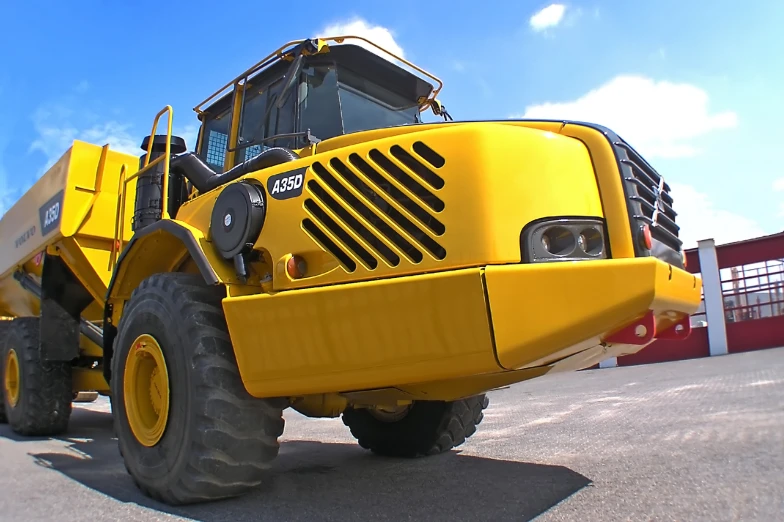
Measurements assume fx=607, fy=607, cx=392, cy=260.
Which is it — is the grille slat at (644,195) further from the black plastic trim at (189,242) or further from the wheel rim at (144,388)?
the wheel rim at (144,388)

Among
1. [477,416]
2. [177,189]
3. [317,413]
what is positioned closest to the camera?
[317,413]

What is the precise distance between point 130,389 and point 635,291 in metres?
2.78

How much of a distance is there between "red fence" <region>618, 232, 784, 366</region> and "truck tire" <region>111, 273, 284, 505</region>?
672 inches

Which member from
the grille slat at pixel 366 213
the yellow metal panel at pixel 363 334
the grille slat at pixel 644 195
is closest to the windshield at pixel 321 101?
the grille slat at pixel 366 213

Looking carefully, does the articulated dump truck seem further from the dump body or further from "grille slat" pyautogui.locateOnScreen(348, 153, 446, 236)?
the dump body

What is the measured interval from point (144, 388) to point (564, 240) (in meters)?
Answer: 2.54

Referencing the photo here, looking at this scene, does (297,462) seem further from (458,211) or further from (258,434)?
(458,211)

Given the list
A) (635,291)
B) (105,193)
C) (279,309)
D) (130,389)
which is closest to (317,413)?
(279,309)

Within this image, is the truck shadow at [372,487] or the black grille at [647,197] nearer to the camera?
the black grille at [647,197]

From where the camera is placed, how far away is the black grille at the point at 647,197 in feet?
8.41

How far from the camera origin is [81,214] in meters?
5.84

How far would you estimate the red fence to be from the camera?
17188mm

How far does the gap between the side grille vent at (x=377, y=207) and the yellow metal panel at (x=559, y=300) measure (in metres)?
0.33

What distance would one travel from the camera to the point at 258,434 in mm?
2967
